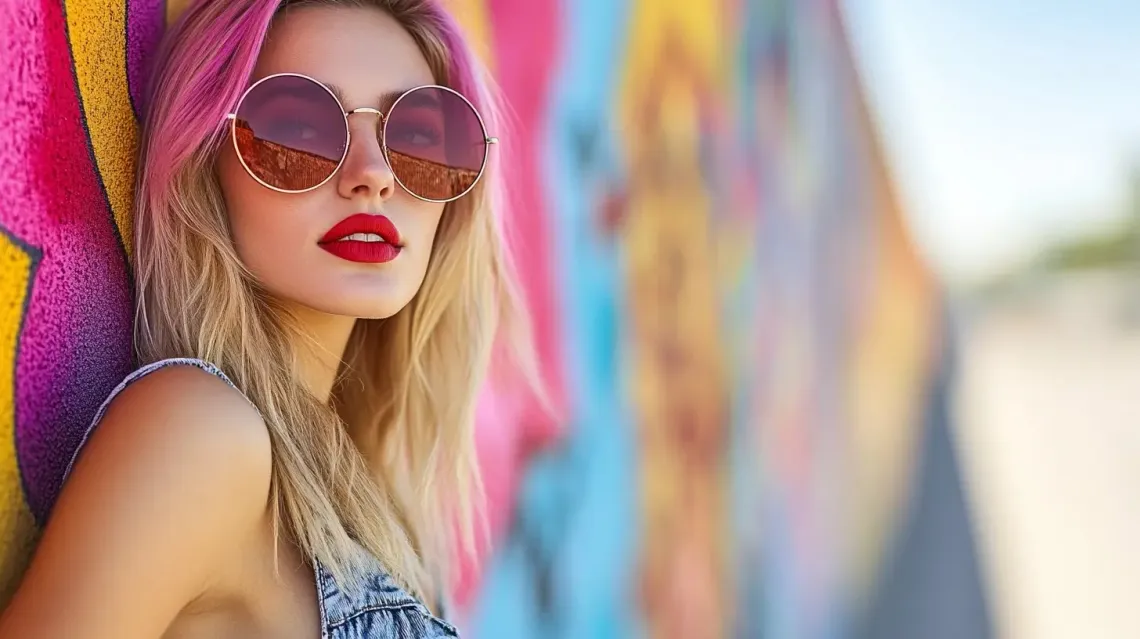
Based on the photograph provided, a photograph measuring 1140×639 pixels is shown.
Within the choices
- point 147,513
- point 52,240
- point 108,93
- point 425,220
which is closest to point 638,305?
point 425,220

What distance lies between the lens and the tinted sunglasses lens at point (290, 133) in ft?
4.20

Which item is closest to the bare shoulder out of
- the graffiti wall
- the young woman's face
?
the graffiti wall

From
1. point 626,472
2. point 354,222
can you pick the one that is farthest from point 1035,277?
point 354,222

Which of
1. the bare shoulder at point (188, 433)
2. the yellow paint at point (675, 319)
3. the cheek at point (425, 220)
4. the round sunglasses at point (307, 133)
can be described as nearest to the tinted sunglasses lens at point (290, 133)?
the round sunglasses at point (307, 133)

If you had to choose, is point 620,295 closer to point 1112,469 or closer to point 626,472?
point 626,472

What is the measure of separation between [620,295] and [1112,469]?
700 centimetres

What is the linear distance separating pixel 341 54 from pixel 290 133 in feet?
0.55

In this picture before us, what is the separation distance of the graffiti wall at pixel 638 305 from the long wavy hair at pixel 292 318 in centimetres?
7

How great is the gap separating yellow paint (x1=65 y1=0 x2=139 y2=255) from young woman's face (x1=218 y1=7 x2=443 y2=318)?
0.13 metres

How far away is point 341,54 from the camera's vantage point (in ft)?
4.58

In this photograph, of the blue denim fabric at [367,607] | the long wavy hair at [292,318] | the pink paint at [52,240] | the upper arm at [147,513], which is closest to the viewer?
the upper arm at [147,513]

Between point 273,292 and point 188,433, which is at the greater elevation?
point 273,292

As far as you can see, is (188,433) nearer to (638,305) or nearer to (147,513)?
(147,513)

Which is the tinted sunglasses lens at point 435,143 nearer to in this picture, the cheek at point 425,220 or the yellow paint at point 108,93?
the cheek at point 425,220
